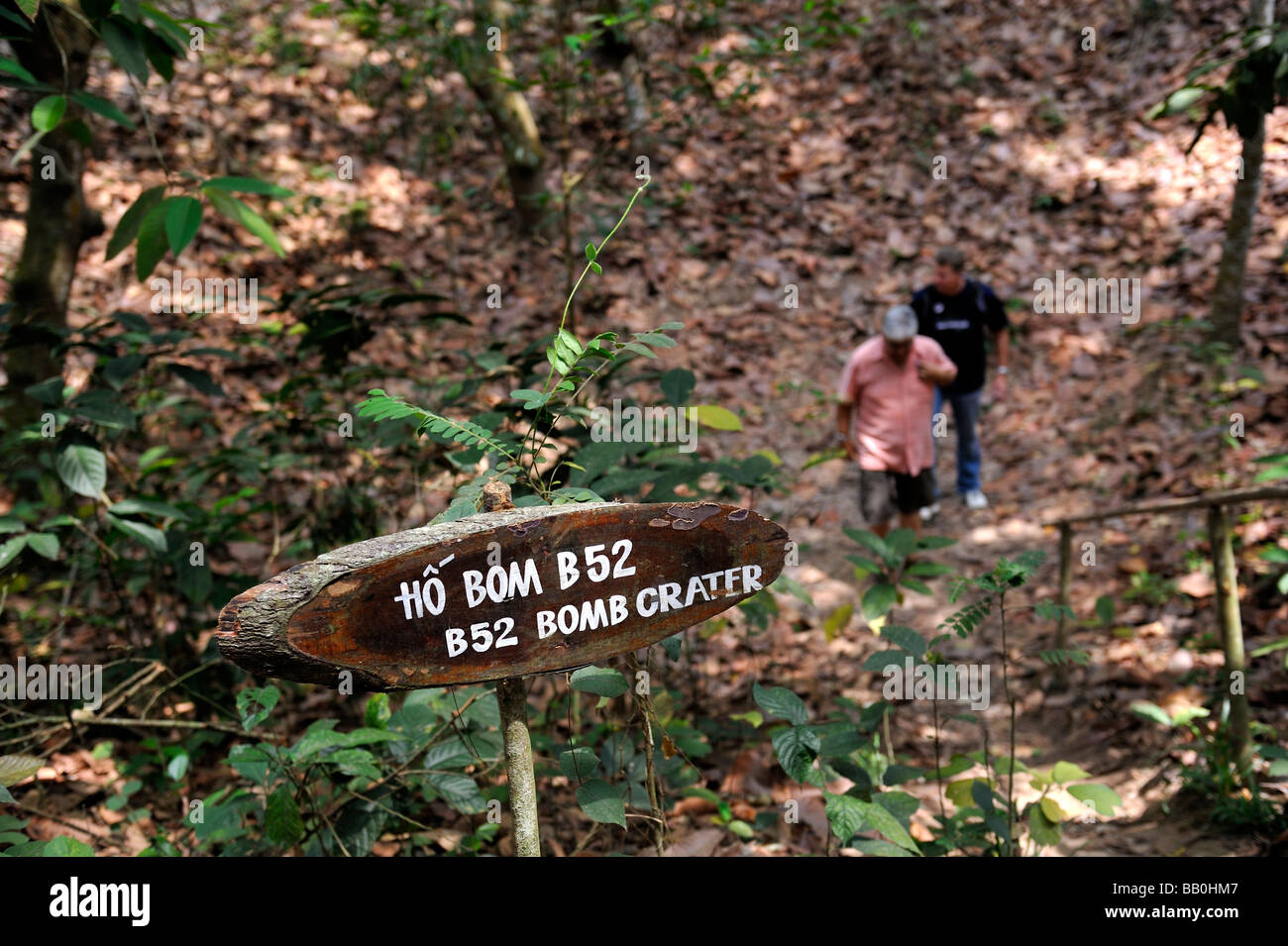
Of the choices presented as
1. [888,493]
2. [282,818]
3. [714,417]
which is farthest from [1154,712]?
[282,818]

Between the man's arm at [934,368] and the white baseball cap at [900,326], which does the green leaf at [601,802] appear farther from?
the man's arm at [934,368]

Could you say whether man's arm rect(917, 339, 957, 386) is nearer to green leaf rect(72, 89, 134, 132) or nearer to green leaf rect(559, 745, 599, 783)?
green leaf rect(559, 745, 599, 783)

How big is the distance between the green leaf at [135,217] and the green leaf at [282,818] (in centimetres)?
136

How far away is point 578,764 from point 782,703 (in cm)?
50

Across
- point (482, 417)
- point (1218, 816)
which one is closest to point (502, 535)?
point (482, 417)

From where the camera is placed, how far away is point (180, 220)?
6.52 ft

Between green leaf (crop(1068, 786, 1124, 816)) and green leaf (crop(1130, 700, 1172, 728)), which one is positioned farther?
green leaf (crop(1130, 700, 1172, 728))

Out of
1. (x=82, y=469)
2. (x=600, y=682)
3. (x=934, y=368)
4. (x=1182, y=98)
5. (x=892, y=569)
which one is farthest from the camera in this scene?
(x=934, y=368)

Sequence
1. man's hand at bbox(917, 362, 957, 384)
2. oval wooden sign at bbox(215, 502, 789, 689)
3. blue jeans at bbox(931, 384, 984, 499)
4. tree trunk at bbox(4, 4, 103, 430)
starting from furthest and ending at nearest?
blue jeans at bbox(931, 384, 984, 499)
man's hand at bbox(917, 362, 957, 384)
tree trunk at bbox(4, 4, 103, 430)
oval wooden sign at bbox(215, 502, 789, 689)

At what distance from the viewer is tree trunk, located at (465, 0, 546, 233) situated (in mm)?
6004

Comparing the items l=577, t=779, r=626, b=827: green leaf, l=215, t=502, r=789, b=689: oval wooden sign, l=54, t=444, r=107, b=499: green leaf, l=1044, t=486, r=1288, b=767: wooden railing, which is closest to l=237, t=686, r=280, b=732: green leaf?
l=215, t=502, r=789, b=689: oval wooden sign

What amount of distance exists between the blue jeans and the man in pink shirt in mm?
1013

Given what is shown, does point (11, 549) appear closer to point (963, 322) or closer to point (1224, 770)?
point (1224, 770)

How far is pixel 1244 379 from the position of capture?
201 inches
